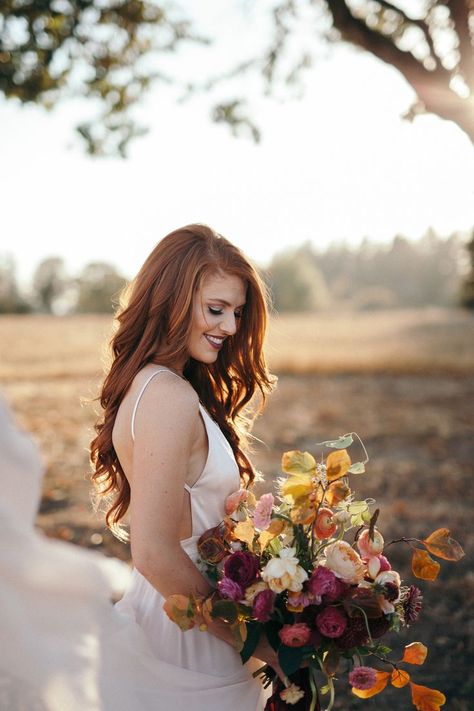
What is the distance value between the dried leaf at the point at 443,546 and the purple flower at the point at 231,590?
24.6 inches

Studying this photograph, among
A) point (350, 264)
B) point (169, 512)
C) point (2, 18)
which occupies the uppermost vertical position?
point (2, 18)

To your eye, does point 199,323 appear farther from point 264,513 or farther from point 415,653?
point 415,653

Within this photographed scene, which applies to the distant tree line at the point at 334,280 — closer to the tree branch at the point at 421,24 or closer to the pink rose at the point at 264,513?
the tree branch at the point at 421,24

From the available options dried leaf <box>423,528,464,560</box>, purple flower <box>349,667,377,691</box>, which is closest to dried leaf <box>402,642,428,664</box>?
purple flower <box>349,667,377,691</box>

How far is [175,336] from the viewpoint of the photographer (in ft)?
8.35

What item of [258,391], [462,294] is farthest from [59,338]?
[258,391]

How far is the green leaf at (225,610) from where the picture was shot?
215cm

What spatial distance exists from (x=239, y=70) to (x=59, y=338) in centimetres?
2743

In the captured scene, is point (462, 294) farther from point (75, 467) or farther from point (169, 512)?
point (169, 512)

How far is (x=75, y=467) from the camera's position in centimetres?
1034

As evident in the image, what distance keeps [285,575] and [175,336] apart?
36.3 inches

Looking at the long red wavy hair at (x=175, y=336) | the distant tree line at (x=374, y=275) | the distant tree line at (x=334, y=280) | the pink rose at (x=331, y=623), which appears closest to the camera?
the pink rose at (x=331, y=623)

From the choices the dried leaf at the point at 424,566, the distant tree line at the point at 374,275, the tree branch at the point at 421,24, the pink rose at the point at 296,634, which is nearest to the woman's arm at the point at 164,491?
the pink rose at the point at 296,634

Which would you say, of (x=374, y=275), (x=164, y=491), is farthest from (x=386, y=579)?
(x=374, y=275)
